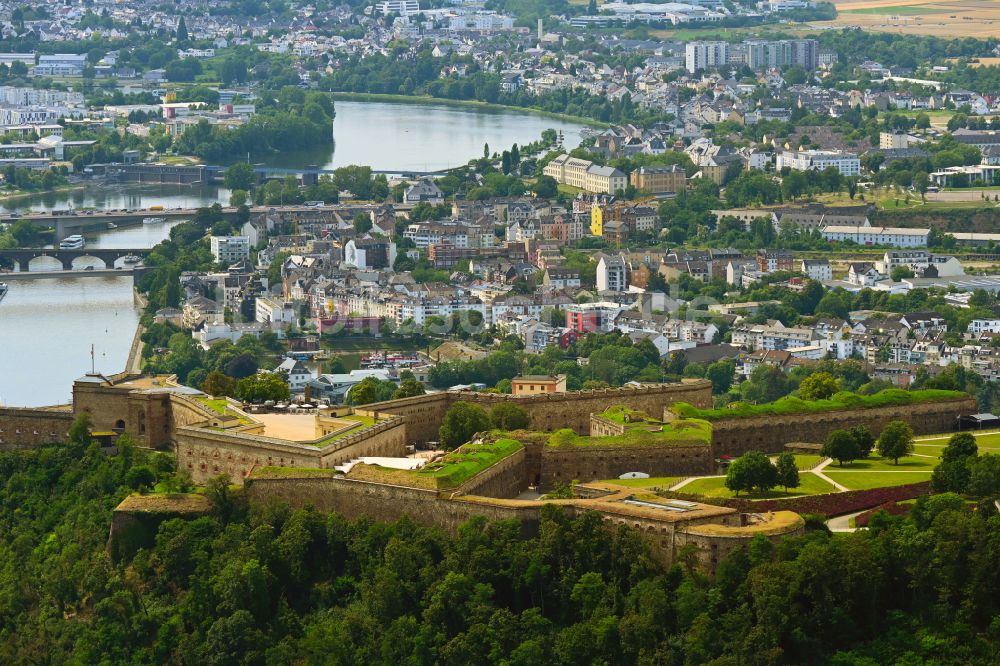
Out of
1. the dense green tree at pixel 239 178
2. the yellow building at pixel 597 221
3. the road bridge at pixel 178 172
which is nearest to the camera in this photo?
the yellow building at pixel 597 221

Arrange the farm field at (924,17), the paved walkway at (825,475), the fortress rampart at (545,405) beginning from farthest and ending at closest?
the farm field at (924,17), the fortress rampart at (545,405), the paved walkway at (825,475)

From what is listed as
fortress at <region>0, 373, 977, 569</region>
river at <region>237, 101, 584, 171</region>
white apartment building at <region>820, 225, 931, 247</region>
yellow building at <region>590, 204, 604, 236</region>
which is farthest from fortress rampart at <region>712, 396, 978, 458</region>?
river at <region>237, 101, 584, 171</region>

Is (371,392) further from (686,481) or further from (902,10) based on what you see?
(902,10)

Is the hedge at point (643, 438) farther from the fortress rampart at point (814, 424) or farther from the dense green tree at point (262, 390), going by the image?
the dense green tree at point (262, 390)

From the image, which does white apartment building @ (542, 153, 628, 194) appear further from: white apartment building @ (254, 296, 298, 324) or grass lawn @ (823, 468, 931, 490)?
grass lawn @ (823, 468, 931, 490)

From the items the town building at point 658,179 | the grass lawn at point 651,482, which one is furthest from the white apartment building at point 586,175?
the grass lawn at point 651,482

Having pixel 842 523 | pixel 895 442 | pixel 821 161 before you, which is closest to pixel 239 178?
pixel 821 161
